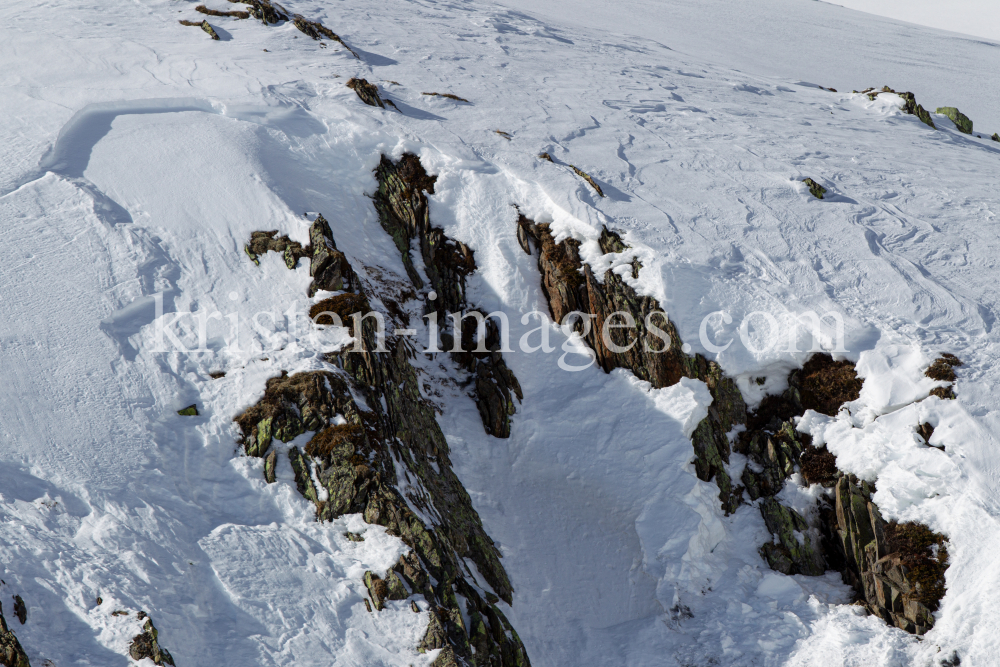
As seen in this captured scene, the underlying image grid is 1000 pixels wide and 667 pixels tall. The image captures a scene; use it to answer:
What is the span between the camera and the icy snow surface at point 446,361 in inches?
333

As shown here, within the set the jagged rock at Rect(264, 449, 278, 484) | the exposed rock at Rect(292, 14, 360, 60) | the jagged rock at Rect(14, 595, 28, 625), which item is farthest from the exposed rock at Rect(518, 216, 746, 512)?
the exposed rock at Rect(292, 14, 360, 60)

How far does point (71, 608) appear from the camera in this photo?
739 cm

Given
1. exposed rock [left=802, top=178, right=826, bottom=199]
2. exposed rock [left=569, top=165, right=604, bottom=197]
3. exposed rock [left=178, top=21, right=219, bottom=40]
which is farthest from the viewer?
exposed rock [left=178, top=21, right=219, bottom=40]

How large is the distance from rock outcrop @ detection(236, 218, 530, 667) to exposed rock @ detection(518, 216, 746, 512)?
13.3ft

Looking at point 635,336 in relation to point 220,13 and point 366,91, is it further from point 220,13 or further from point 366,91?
point 220,13

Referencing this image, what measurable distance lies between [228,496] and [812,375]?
408 inches

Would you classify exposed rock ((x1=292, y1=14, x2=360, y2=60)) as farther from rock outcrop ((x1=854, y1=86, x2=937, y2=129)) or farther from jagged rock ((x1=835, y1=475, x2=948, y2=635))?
jagged rock ((x1=835, y1=475, x2=948, y2=635))

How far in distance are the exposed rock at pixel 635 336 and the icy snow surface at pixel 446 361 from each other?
0.32 metres

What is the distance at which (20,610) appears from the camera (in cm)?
709

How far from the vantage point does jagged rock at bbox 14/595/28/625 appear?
23.1 feet

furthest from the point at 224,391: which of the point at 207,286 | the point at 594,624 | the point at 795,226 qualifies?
the point at 795,226

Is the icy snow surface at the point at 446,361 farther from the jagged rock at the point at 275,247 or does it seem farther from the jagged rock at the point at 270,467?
the jagged rock at the point at 275,247

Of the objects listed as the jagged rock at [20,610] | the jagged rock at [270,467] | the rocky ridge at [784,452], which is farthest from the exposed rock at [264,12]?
the jagged rock at [20,610]

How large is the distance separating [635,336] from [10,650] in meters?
10.6
